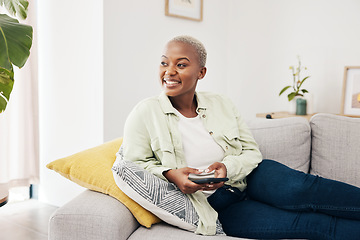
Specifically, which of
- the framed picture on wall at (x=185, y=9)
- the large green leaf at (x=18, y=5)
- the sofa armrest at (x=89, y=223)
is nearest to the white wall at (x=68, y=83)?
the framed picture on wall at (x=185, y=9)

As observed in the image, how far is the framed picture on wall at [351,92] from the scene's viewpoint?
2.62m

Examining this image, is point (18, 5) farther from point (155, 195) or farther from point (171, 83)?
point (155, 195)

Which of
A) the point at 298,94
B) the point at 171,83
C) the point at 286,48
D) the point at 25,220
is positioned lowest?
the point at 25,220

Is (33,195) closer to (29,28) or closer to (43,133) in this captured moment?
(43,133)

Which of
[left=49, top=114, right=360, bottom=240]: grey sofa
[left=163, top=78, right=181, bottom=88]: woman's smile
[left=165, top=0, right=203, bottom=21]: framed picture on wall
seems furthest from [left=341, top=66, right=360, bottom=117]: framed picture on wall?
[left=163, top=78, right=181, bottom=88]: woman's smile

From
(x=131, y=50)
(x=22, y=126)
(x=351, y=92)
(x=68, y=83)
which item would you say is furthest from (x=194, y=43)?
(x=22, y=126)

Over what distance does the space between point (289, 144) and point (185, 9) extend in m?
1.72

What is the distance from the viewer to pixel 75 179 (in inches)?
56.5

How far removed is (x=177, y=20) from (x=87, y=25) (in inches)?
30.7

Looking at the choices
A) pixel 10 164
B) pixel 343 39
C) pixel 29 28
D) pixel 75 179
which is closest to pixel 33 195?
pixel 10 164

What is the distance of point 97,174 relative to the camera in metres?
1.42

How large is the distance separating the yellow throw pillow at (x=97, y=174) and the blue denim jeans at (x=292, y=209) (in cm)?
30

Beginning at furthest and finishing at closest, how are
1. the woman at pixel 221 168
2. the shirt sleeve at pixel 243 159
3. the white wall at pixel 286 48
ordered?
the white wall at pixel 286 48 < the shirt sleeve at pixel 243 159 < the woman at pixel 221 168

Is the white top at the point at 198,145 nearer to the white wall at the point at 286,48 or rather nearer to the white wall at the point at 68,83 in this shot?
the white wall at the point at 68,83
